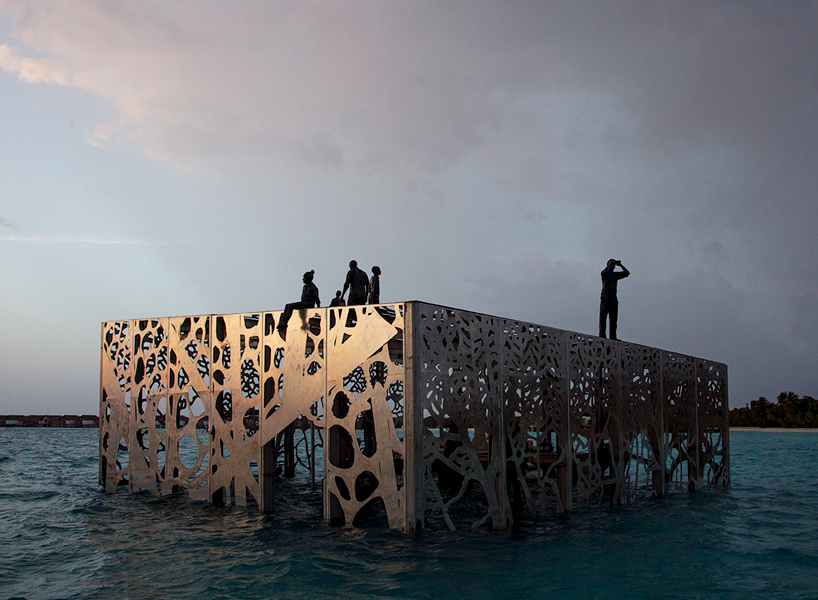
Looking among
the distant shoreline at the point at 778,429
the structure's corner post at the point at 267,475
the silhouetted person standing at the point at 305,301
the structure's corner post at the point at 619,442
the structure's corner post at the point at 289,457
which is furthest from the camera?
the distant shoreline at the point at 778,429

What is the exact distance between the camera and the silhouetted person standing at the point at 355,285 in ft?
48.8

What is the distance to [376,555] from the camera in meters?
10.4

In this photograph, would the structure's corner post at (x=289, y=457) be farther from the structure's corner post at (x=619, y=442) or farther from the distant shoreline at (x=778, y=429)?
the distant shoreline at (x=778, y=429)

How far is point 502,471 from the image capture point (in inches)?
484

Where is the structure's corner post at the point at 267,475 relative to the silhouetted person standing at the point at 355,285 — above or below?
below

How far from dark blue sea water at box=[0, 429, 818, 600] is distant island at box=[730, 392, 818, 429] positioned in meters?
57.3

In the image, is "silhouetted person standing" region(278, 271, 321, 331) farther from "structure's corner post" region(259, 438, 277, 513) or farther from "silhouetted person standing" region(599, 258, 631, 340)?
"silhouetted person standing" region(599, 258, 631, 340)

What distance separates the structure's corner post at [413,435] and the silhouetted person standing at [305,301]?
9.91 ft

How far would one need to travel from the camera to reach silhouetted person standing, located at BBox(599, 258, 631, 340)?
17.0 m

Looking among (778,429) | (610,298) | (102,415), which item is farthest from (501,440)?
(778,429)

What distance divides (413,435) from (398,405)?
99cm

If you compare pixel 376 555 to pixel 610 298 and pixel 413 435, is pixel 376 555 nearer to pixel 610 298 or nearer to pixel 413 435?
pixel 413 435

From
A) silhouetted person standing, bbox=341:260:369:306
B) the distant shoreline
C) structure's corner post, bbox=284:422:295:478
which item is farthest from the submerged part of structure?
the distant shoreline

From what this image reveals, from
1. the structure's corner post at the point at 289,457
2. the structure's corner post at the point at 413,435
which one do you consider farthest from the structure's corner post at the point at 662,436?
the structure's corner post at the point at 289,457
